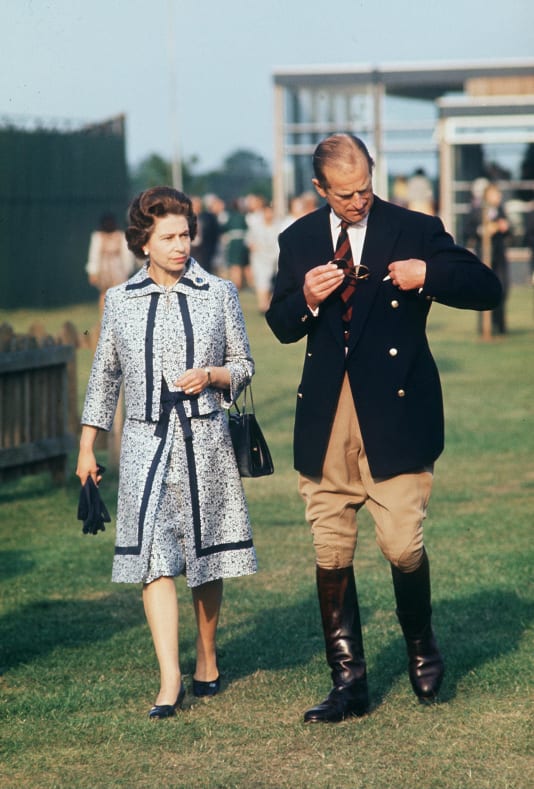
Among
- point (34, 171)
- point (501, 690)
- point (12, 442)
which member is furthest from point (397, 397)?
point (34, 171)

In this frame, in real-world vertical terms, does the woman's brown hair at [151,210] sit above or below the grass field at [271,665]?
above

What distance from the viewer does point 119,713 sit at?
5309 mm

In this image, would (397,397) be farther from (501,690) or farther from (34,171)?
(34,171)

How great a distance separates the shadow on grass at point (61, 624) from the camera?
632 cm

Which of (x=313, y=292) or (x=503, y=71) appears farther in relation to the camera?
(x=503, y=71)

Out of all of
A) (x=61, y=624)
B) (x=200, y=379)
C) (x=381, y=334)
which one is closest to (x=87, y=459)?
(x=200, y=379)

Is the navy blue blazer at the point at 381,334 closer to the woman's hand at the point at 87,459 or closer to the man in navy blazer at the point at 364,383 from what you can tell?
the man in navy blazer at the point at 364,383

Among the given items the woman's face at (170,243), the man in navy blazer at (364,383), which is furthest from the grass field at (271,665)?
the woman's face at (170,243)

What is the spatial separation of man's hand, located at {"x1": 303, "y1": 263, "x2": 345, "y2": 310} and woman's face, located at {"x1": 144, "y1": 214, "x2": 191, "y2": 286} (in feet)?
2.03

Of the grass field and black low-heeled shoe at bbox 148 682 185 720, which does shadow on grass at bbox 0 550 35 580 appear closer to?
the grass field

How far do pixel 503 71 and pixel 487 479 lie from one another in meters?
33.0

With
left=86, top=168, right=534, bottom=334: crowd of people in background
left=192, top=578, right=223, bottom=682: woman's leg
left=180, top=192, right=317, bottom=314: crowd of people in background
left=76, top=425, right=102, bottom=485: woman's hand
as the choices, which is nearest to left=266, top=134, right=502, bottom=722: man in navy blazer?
left=192, top=578, right=223, bottom=682: woman's leg

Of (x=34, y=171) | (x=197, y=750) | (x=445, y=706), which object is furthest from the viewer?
(x=34, y=171)

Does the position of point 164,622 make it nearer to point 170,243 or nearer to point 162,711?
point 162,711
